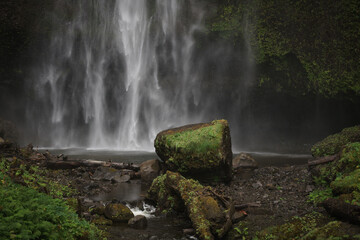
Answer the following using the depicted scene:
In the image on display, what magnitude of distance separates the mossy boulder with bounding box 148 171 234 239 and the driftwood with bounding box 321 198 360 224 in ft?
5.75

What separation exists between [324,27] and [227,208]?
53.3ft

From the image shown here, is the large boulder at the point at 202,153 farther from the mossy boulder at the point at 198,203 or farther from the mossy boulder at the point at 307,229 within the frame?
the mossy boulder at the point at 307,229

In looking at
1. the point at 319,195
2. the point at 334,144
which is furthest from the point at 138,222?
the point at 334,144

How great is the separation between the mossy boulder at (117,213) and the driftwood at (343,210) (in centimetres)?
383

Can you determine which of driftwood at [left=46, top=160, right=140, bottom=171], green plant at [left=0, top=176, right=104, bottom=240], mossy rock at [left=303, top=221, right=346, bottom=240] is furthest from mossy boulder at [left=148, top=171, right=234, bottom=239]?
driftwood at [left=46, top=160, right=140, bottom=171]

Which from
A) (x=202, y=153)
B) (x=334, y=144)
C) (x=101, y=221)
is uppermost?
(x=334, y=144)

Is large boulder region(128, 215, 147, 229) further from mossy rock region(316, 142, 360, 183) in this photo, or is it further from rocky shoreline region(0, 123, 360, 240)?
mossy rock region(316, 142, 360, 183)

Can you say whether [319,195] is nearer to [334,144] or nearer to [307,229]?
[307,229]

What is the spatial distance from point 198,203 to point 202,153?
290 centimetres

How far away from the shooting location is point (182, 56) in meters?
23.7

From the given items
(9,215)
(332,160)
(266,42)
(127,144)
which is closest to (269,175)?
(332,160)

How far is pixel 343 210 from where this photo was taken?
4762 millimetres

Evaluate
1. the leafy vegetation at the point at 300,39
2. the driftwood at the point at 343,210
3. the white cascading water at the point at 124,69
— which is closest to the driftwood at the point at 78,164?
the driftwood at the point at 343,210

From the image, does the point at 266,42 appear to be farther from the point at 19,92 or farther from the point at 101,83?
the point at 19,92
